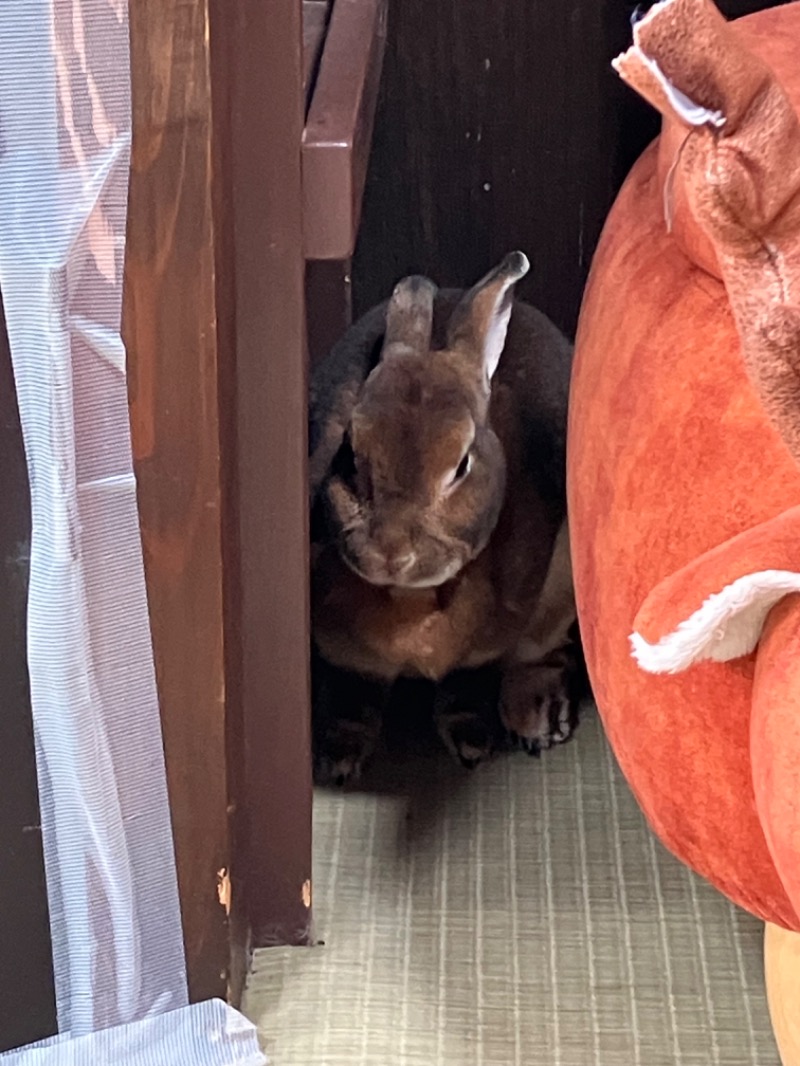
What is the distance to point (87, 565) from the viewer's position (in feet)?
2.69

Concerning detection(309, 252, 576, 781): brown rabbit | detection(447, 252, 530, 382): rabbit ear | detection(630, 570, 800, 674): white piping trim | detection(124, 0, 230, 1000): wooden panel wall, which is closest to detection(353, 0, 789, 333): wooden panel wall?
detection(309, 252, 576, 781): brown rabbit

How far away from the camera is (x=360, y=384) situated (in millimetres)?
1179

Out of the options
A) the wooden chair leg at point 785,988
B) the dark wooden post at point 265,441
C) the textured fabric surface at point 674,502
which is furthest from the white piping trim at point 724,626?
the dark wooden post at point 265,441

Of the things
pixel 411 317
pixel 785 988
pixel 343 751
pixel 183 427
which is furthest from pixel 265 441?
pixel 785 988

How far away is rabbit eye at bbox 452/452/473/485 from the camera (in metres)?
1.11

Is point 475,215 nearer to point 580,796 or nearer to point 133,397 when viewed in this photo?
point 580,796

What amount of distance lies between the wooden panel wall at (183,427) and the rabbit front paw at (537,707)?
17.0 inches

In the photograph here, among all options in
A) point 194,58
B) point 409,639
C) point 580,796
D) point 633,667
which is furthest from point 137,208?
point 580,796

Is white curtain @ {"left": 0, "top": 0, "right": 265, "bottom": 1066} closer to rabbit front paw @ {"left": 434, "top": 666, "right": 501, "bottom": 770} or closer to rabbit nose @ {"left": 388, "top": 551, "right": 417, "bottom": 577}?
rabbit nose @ {"left": 388, "top": 551, "right": 417, "bottom": 577}

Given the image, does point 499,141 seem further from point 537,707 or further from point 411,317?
point 537,707

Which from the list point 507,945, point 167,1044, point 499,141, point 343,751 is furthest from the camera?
point 499,141

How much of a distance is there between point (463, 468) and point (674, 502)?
39 centimetres

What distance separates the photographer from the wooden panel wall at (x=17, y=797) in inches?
32.4

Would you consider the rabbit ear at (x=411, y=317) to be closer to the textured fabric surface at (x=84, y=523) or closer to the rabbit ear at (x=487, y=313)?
the rabbit ear at (x=487, y=313)
